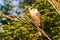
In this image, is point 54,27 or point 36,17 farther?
point 54,27

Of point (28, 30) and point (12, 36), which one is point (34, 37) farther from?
point (12, 36)

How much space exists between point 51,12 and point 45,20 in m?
0.30

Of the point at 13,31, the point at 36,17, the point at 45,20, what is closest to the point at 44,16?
the point at 45,20

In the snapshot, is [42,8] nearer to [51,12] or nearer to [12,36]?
[51,12]

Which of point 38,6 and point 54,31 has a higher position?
point 38,6

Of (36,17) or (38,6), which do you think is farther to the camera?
(38,6)

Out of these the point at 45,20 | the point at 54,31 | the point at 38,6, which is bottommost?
the point at 54,31

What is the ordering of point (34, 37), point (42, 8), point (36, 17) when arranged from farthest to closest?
point (42, 8), point (34, 37), point (36, 17)

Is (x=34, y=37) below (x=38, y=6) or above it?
below

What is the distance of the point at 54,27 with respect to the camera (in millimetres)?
6480

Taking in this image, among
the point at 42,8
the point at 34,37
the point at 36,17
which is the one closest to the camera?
the point at 36,17

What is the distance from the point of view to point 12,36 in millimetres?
6895

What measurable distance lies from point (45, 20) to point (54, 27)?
338 millimetres

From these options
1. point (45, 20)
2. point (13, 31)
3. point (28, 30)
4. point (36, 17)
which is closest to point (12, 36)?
point (13, 31)
